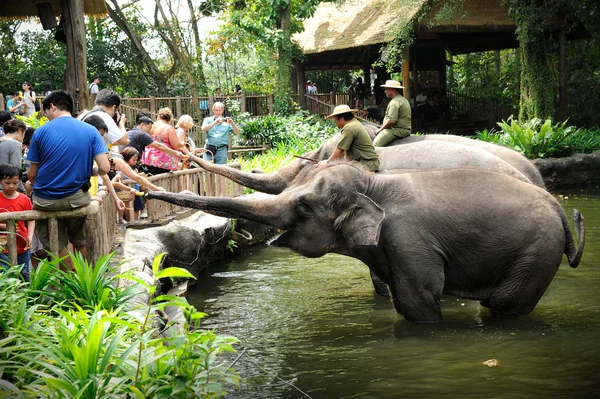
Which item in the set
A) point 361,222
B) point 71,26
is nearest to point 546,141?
point 71,26

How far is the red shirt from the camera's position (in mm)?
7023

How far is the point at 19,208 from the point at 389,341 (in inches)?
145

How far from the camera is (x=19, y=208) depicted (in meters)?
7.27

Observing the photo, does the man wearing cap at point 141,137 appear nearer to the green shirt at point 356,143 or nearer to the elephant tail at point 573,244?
the green shirt at point 356,143

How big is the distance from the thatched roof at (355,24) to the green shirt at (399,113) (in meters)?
13.4

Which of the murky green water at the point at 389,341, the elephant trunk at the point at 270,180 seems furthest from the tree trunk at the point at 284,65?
the elephant trunk at the point at 270,180

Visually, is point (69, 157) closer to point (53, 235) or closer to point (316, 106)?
point (53, 235)

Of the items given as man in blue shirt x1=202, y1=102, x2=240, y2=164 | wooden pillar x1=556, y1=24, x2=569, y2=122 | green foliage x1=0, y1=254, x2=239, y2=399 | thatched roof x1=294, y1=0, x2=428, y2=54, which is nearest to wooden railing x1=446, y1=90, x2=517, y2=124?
wooden pillar x1=556, y1=24, x2=569, y2=122

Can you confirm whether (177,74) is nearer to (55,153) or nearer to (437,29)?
(437,29)

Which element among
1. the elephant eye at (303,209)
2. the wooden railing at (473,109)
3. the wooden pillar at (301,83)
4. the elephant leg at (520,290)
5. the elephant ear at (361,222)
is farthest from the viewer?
the wooden railing at (473,109)

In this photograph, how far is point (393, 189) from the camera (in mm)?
7930

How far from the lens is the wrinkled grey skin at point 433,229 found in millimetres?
7617

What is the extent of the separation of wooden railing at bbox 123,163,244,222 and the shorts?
3.22m

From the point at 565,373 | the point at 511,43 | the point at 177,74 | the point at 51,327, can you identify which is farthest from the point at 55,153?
the point at 177,74
